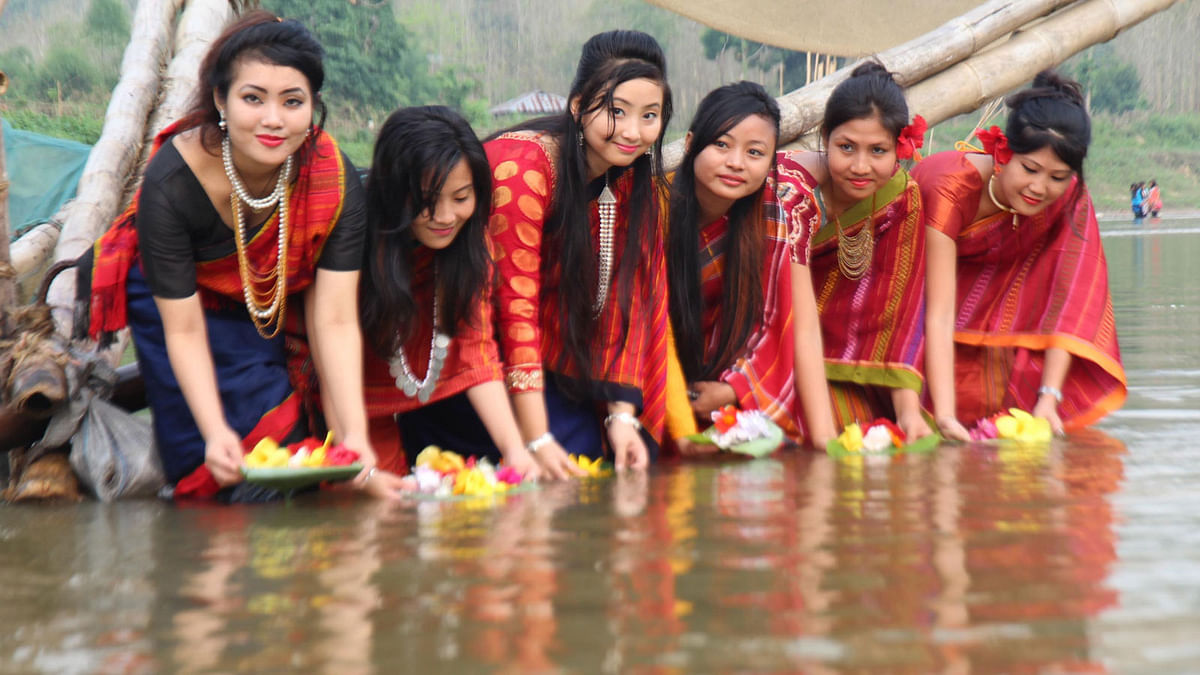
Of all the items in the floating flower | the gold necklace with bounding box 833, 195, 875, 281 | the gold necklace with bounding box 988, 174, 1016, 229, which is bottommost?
the floating flower

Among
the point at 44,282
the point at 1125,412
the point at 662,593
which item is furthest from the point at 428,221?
the point at 1125,412

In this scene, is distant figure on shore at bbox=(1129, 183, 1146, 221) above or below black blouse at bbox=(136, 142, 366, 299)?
above

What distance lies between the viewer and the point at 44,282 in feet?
11.4

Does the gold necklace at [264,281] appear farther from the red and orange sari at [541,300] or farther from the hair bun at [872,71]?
the hair bun at [872,71]

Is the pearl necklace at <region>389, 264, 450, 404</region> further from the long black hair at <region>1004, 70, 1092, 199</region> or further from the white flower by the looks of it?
the long black hair at <region>1004, 70, 1092, 199</region>

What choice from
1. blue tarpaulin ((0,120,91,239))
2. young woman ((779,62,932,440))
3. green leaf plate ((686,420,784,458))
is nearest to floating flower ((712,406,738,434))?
green leaf plate ((686,420,784,458))

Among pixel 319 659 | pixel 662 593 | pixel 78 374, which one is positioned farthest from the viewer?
pixel 78 374

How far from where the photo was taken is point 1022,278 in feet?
13.9

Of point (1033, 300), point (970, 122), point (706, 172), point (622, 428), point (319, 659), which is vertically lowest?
point (319, 659)

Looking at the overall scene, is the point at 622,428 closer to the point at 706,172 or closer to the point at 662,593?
the point at 706,172

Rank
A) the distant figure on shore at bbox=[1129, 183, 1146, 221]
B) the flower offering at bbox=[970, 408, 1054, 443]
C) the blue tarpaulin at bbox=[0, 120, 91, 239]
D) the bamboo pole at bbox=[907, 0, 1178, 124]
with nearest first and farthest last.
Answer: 1. the flower offering at bbox=[970, 408, 1054, 443]
2. the bamboo pole at bbox=[907, 0, 1178, 124]
3. the blue tarpaulin at bbox=[0, 120, 91, 239]
4. the distant figure on shore at bbox=[1129, 183, 1146, 221]

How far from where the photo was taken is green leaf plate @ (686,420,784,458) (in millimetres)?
3611

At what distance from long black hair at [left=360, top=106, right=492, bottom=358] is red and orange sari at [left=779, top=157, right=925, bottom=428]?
111cm

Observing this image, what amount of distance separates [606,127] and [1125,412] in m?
2.05
